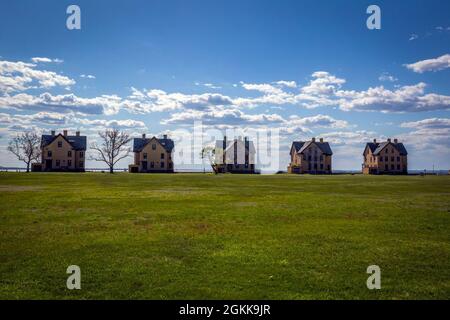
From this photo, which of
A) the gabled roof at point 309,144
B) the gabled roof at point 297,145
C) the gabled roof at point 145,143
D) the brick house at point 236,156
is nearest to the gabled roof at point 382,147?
the gabled roof at point 309,144

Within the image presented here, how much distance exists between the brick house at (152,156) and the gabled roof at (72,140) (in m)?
15.6

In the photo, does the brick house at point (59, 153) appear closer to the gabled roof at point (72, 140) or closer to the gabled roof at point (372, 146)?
the gabled roof at point (72, 140)

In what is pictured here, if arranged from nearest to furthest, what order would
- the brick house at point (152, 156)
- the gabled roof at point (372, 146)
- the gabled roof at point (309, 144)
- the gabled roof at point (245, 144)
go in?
the brick house at point (152, 156)
the gabled roof at point (245, 144)
the gabled roof at point (309, 144)
the gabled roof at point (372, 146)

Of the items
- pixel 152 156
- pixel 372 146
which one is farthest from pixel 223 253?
pixel 372 146

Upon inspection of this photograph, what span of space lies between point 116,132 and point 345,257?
332 feet

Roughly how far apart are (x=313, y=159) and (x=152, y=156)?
53.8m

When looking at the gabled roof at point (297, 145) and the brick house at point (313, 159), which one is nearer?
the brick house at point (313, 159)

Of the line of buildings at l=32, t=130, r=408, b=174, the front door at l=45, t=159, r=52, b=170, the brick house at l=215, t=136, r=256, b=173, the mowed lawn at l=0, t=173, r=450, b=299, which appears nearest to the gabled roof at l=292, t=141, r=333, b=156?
the line of buildings at l=32, t=130, r=408, b=174

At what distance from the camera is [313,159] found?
405 ft

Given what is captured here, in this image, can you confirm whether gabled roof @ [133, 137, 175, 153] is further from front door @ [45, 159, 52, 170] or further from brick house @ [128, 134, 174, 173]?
front door @ [45, 159, 52, 170]

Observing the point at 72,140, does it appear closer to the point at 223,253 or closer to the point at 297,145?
the point at 297,145

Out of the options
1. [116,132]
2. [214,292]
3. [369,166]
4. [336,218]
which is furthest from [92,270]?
[369,166]

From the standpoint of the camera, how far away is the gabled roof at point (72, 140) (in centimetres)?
10697
